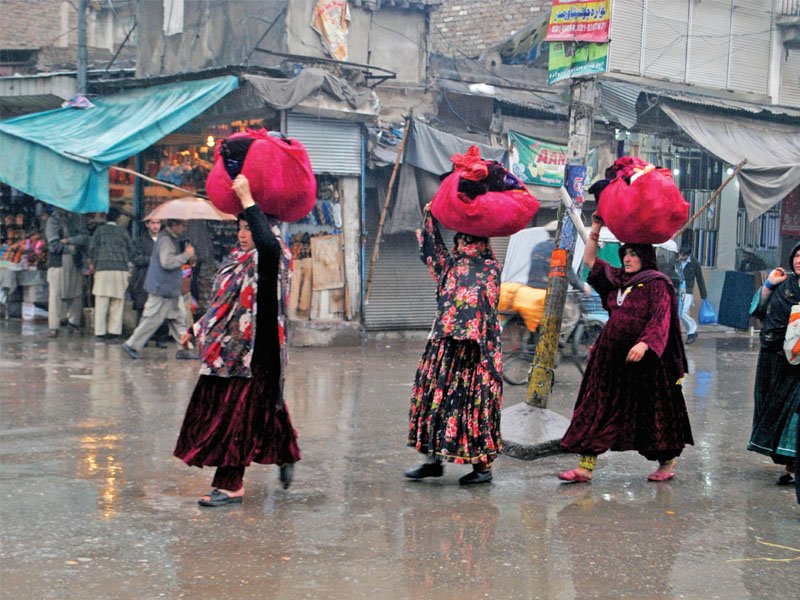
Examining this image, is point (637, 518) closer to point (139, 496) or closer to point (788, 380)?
point (788, 380)

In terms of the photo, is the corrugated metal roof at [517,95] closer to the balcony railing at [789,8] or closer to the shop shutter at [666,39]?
the shop shutter at [666,39]

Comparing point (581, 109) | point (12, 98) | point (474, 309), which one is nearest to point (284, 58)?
point (12, 98)

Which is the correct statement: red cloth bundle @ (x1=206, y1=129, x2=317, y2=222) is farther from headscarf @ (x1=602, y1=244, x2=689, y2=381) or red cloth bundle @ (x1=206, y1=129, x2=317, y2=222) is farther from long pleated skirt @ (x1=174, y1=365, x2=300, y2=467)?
headscarf @ (x1=602, y1=244, x2=689, y2=381)

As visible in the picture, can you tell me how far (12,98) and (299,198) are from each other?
1311 cm

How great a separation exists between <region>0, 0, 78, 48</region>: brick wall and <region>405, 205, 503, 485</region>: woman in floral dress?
69.6ft

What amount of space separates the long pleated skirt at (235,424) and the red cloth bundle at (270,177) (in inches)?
36.1

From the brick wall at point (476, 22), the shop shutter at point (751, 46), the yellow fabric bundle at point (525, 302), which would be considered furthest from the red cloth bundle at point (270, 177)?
the brick wall at point (476, 22)

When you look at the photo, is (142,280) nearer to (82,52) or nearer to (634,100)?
(82,52)

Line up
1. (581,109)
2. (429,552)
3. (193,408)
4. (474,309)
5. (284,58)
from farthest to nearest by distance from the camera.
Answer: (284,58) → (581,109) → (474,309) → (193,408) → (429,552)

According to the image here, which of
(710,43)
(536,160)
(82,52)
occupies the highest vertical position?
(710,43)

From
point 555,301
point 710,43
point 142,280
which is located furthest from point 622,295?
point 710,43

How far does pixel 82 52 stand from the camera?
15961 mm

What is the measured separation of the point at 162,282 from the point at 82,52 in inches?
208

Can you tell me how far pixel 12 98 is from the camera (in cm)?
1738
